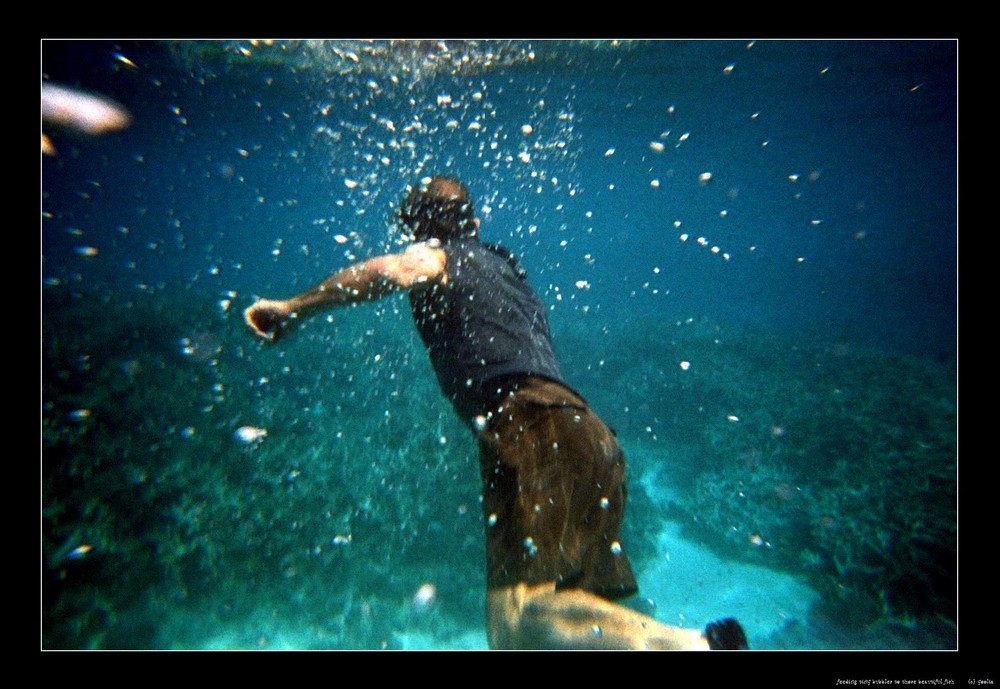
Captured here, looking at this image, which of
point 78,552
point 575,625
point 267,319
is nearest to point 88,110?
point 78,552

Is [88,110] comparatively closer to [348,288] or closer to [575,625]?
[348,288]

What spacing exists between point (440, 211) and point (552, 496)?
1950 mm

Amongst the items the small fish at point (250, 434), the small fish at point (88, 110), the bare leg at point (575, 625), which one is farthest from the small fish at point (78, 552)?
the small fish at point (88, 110)

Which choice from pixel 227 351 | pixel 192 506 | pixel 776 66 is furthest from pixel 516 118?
pixel 192 506

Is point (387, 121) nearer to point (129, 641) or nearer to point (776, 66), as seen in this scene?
point (776, 66)

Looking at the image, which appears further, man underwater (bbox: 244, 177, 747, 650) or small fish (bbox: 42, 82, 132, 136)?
small fish (bbox: 42, 82, 132, 136)

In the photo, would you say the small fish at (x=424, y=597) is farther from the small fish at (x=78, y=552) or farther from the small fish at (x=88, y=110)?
the small fish at (x=88, y=110)

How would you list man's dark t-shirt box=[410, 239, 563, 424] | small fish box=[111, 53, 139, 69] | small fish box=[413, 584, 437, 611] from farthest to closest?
small fish box=[111, 53, 139, 69] < small fish box=[413, 584, 437, 611] < man's dark t-shirt box=[410, 239, 563, 424]

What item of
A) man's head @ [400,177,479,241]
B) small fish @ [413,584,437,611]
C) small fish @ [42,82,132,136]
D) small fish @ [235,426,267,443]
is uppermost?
small fish @ [42,82,132,136]

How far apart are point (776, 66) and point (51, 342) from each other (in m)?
24.1

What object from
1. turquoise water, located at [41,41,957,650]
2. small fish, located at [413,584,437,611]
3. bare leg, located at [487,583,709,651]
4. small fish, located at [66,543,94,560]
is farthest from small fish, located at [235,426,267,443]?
bare leg, located at [487,583,709,651]

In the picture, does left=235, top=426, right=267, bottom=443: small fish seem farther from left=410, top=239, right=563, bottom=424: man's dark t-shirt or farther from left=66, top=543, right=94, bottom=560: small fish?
left=410, top=239, right=563, bottom=424: man's dark t-shirt

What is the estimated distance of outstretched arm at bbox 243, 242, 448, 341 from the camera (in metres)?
2.16

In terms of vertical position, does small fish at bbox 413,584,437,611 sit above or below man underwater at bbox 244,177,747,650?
below
